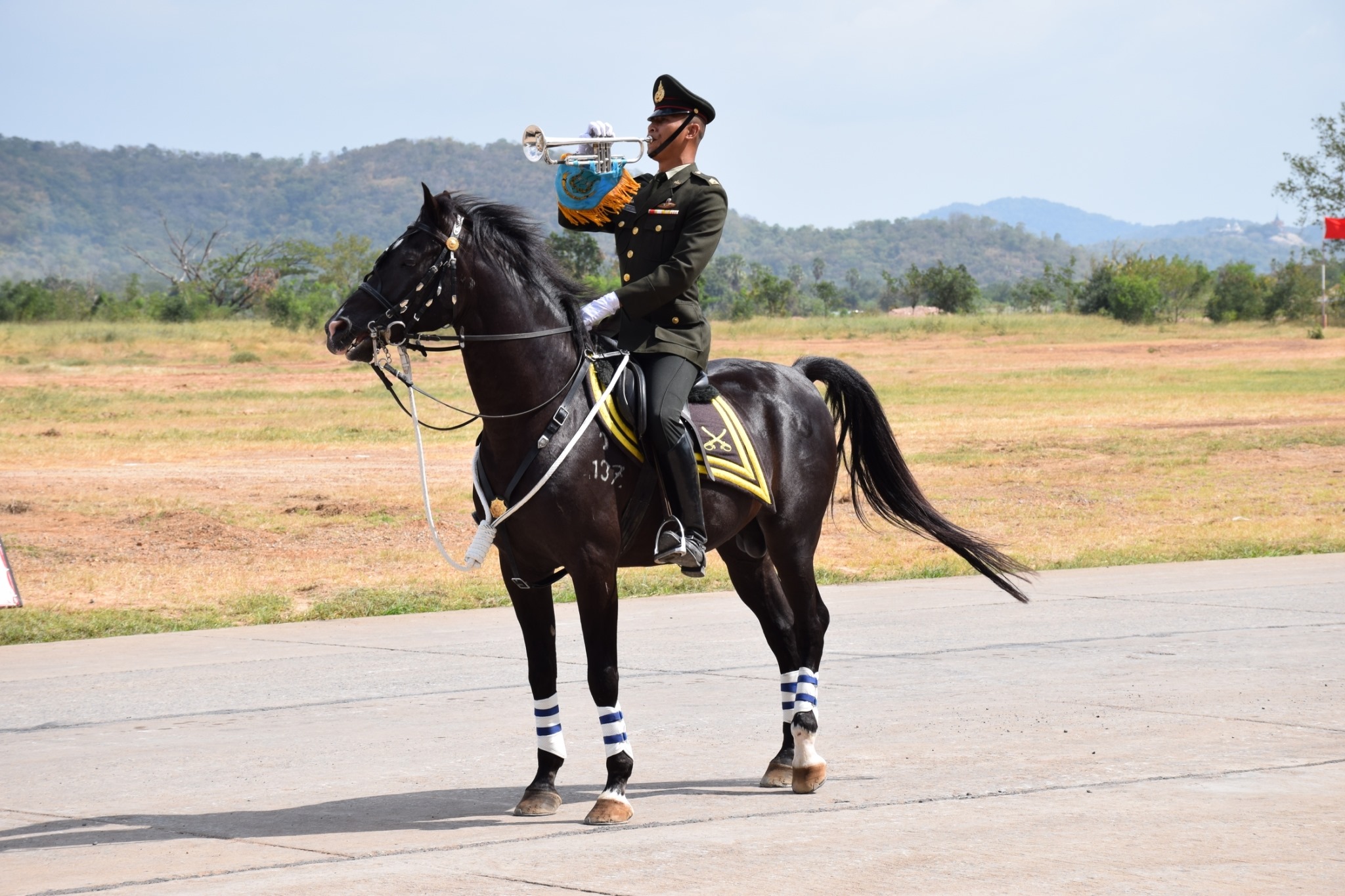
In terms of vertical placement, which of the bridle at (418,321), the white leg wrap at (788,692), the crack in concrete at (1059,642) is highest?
the bridle at (418,321)

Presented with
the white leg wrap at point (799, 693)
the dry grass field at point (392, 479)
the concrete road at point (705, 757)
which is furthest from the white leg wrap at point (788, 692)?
the dry grass field at point (392, 479)

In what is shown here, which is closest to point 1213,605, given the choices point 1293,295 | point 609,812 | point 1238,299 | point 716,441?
point 716,441

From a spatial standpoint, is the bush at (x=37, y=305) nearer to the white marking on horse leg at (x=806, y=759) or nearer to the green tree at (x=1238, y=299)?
the green tree at (x=1238, y=299)

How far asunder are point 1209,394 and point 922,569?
901 inches

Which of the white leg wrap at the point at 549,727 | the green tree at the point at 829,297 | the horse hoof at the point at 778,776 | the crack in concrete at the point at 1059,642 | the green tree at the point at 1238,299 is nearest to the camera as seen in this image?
the white leg wrap at the point at 549,727

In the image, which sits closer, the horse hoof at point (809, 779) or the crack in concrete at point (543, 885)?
the crack in concrete at point (543, 885)

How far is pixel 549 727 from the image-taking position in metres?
6.48

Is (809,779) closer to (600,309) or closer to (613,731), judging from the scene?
(613,731)

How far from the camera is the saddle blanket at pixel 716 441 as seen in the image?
21.8 ft

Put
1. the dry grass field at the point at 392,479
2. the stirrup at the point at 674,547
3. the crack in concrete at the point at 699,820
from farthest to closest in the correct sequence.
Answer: the dry grass field at the point at 392,479 → the stirrup at the point at 674,547 → the crack in concrete at the point at 699,820

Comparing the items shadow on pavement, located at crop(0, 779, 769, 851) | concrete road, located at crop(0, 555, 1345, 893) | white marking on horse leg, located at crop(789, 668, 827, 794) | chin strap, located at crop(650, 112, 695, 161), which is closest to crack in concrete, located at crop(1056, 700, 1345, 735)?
concrete road, located at crop(0, 555, 1345, 893)

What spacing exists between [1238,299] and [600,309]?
7846 cm

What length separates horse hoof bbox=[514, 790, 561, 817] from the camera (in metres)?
6.32

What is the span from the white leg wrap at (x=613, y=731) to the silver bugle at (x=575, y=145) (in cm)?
230
